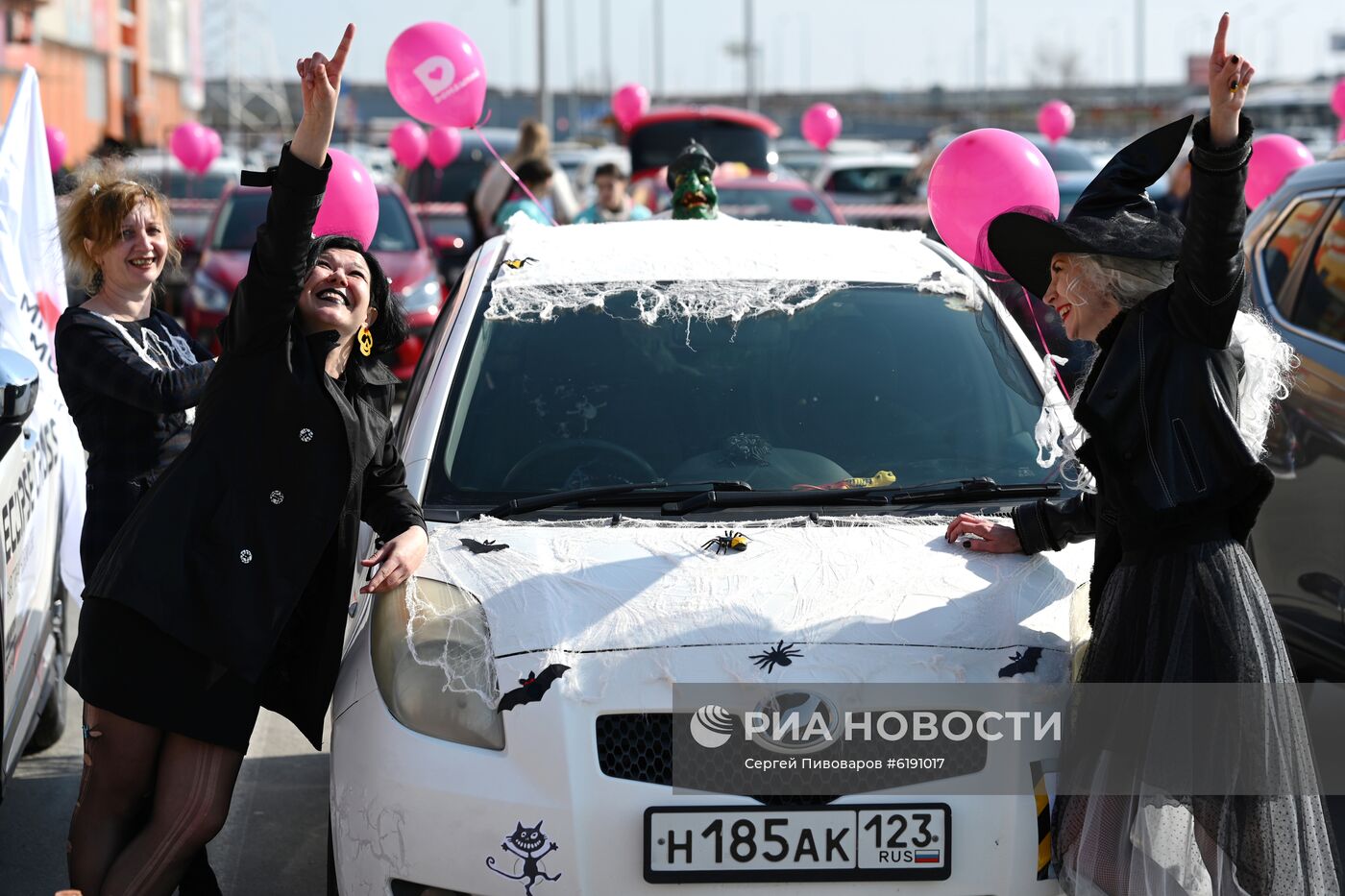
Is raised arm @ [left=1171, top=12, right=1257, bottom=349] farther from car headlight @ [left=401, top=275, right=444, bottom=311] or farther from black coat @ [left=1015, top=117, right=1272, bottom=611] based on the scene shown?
car headlight @ [left=401, top=275, right=444, bottom=311]

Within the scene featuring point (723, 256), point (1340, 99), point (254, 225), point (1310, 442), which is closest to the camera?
point (723, 256)

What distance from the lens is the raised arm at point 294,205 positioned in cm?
287

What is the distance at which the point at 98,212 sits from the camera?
3.99 meters

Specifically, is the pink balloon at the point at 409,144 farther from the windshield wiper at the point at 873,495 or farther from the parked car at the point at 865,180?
the windshield wiper at the point at 873,495

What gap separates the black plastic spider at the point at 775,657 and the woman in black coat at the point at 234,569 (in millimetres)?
752

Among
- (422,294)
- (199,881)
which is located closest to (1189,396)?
(199,881)

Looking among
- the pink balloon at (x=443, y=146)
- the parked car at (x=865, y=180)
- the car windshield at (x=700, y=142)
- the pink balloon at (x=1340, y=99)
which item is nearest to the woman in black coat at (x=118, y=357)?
the pink balloon at (x=1340, y=99)

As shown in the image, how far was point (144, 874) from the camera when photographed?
3.11 m

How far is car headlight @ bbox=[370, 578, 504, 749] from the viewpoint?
2906 mm

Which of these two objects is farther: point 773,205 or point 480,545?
point 773,205

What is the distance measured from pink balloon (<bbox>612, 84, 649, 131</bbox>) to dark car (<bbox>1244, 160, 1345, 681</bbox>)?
11.6m

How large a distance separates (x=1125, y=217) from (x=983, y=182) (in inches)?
58.9

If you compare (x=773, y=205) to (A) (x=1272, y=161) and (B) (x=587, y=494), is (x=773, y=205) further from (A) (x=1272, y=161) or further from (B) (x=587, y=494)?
(B) (x=587, y=494)

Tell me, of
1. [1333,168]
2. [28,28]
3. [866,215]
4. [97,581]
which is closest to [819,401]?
[97,581]
